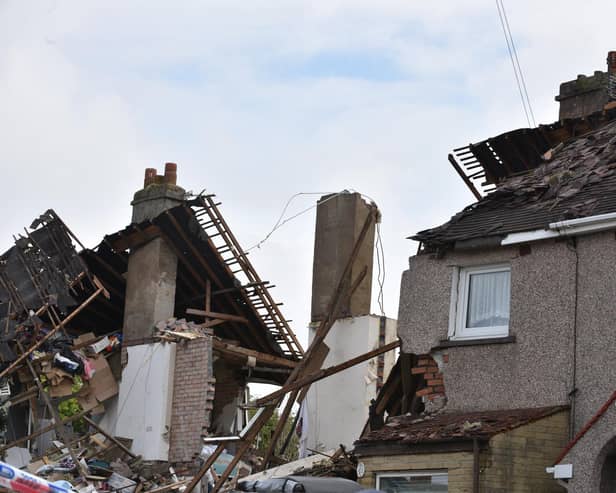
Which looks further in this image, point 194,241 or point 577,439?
point 194,241

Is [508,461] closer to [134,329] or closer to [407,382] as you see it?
[407,382]

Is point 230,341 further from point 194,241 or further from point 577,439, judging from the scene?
point 577,439

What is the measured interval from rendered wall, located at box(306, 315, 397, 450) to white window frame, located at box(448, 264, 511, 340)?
6.82 m

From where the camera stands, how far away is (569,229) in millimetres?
12641

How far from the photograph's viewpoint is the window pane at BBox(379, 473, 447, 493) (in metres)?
11.9

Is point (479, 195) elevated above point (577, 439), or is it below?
above

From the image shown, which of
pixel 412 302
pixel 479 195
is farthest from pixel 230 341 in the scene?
pixel 412 302

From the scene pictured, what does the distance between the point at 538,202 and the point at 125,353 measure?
10.2 meters

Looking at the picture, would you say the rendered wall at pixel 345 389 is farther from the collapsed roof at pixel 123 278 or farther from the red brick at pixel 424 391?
the red brick at pixel 424 391

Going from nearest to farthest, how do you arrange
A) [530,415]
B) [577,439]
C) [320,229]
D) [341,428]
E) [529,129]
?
1. [577,439]
2. [530,415]
3. [529,129]
4. [341,428]
5. [320,229]

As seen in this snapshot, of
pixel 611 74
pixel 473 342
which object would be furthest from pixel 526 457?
pixel 611 74

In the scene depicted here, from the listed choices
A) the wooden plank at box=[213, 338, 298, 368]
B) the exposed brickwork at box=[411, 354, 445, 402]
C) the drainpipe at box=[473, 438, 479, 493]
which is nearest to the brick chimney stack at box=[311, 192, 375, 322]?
the wooden plank at box=[213, 338, 298, 368]

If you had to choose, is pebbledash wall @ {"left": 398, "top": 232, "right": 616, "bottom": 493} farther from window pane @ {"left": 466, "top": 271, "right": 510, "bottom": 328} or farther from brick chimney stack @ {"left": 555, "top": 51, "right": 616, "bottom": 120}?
brick chimney stack @ {"left": 555, "top": 51, "right": 616, "bottom": 120}

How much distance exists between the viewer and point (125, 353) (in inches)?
839
